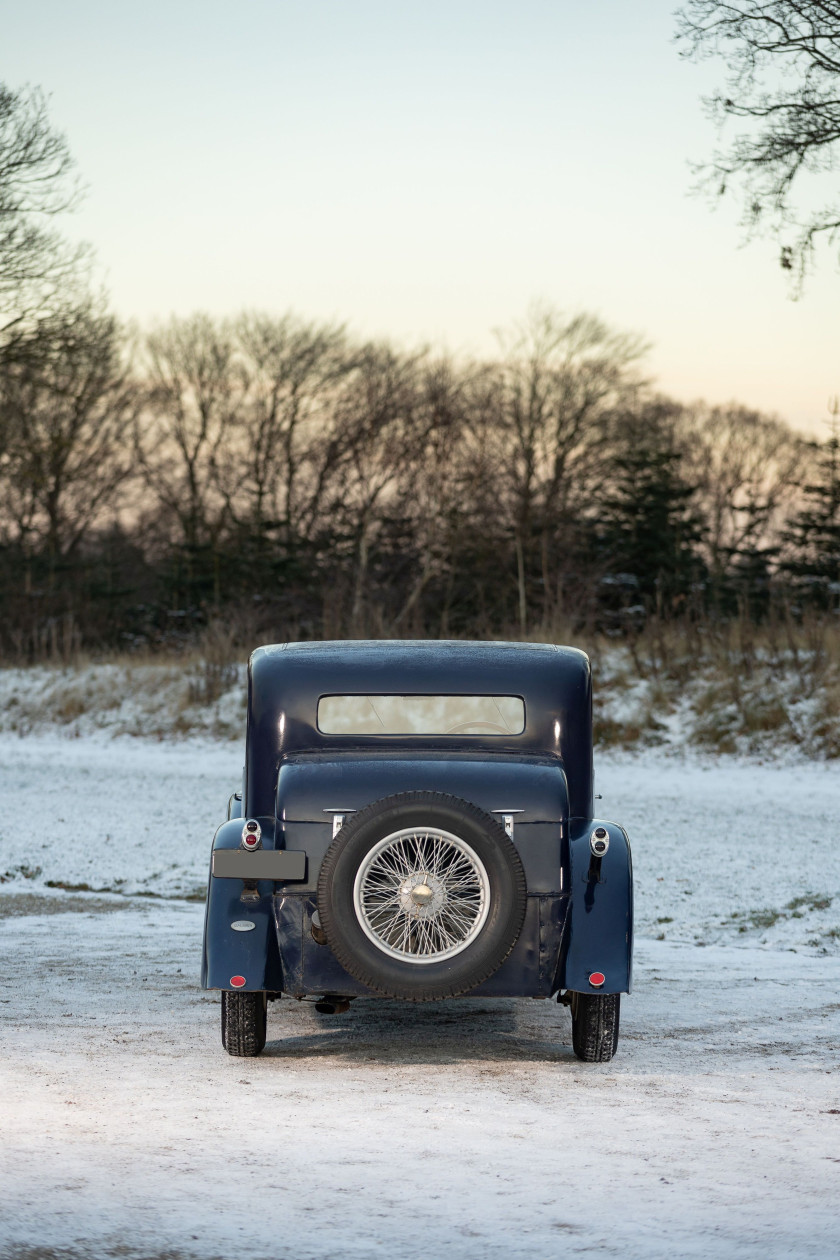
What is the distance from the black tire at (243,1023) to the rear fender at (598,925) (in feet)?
3.96

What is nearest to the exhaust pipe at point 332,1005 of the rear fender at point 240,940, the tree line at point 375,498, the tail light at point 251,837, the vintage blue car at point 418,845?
the vintage blue car at point 418,845

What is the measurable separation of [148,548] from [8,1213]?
43947 mm

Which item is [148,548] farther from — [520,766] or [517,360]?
[520,766]

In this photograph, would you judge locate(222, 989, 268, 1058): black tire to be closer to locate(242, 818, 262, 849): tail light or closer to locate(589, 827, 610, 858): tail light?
locate(242, 818, 262, 849): tail light

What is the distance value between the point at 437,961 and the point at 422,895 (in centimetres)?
24

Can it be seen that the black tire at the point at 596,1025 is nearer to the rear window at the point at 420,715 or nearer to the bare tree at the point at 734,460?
the rear window at the point at 420,715

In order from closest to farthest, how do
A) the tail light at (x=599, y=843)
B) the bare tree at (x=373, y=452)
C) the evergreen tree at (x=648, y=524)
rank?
1. the tail light at (x=599, y=843)
2. the bare tree at (x=373, y=452)
3. the evergreen tree at (x=648, y=524)

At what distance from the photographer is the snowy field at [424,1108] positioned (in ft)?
11.7

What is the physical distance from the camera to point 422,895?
5.05 m

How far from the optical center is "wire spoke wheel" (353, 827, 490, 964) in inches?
199

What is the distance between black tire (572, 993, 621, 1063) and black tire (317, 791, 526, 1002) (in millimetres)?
668

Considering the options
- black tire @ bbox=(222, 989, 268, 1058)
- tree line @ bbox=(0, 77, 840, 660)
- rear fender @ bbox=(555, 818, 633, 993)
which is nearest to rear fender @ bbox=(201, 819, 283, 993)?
black tire @ bbox=(222, 989, 268, 1058)

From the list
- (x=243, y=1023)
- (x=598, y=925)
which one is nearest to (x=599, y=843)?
(x=598, y=925)

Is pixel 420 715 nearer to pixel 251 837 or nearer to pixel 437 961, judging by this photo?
pixel 251 837
